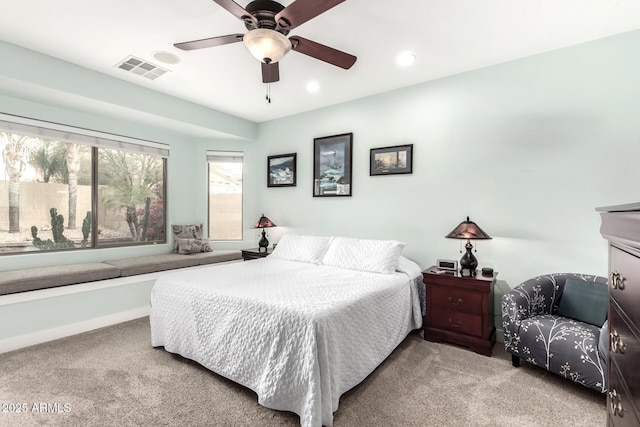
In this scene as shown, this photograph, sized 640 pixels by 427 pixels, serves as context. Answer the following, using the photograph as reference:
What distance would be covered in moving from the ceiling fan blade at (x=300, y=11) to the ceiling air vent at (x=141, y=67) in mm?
1819

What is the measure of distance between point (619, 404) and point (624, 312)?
0.33 meters

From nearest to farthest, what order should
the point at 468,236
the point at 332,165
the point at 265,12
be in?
the point at 265,12, the point at 468,236, the point at 332,165

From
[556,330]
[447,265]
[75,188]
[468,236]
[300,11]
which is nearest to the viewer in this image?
[300,11]

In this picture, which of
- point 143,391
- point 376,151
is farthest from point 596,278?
point 143,391

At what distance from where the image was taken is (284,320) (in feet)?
5.92

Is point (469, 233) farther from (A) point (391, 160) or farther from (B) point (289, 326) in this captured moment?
(B) point (289, 326)

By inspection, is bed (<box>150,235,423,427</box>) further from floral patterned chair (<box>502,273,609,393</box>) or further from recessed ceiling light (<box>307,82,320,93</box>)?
recessed ceiling light (<box>307,82,320,93</box>)

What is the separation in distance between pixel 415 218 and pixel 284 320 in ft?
7.02

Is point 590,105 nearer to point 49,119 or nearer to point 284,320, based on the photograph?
point 284,320

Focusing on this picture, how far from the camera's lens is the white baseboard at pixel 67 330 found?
8.88ft

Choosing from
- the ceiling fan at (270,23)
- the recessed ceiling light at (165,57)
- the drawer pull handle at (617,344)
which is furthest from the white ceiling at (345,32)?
the drawer pull handle at (617,344)

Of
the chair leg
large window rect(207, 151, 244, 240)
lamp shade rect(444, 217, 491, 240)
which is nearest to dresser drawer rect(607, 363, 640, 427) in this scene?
the chair leg

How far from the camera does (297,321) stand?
176cm

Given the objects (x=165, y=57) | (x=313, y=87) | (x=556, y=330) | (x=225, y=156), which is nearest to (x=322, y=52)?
(x=313, y=87)
